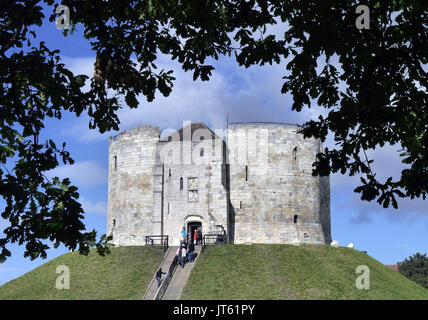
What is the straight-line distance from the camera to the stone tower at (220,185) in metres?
41.4

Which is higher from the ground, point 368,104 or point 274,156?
point 274,156

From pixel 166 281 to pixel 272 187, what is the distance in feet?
48.9

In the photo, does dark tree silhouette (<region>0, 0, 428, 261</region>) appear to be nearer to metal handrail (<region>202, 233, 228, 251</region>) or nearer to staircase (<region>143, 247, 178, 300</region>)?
staircase (<region>143, 247, 178, 300</region>)

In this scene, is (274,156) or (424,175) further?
(274,156)

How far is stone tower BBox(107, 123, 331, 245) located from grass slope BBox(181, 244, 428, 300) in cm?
A: 540

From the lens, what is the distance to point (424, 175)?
1050 cm

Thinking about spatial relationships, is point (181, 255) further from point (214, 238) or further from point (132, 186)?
point (132, 186)

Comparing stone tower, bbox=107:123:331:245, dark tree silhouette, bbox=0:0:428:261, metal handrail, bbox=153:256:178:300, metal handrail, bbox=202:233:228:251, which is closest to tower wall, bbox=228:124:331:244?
stone tower, bbox=107:123:331:245

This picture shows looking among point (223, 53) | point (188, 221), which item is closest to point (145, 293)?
point (188, 221)

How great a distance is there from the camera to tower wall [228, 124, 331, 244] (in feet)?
138

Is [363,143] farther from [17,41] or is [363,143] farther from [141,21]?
[17,41]

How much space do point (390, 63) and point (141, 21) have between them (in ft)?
15.6

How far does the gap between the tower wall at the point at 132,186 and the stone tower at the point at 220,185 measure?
0.08m

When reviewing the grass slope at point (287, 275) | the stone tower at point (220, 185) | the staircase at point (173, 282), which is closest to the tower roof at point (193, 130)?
the stone tower at point (220, 185)
